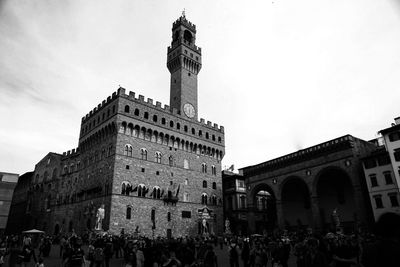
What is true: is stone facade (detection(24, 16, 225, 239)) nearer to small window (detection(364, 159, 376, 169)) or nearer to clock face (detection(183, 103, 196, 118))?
clock face (detection(183, 103, 196, 118))

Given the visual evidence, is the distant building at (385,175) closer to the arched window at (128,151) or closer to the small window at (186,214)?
the small window at (186,214)

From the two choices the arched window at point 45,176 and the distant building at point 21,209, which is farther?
the distant building at point 21,209

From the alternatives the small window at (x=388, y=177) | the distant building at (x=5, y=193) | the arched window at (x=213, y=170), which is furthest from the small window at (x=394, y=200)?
the distant building at (x=5, y=193)

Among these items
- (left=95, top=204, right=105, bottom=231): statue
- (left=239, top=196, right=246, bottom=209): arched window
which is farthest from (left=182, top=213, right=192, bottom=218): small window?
(left=95, top=204, right=105, bottom=231): statue

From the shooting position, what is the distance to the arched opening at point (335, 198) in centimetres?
3419

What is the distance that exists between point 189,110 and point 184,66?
7.88m

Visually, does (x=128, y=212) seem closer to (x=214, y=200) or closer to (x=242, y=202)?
(x=214, y=200)

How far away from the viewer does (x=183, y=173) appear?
4222 cm

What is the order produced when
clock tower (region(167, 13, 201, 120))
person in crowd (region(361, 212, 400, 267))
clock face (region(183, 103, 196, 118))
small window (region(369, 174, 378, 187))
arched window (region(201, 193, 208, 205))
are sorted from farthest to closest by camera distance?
clock tower (region(167, 13, 201, 120)), clock face (region(183, 103, 196, 118)), arched window (region(201, 193, 208, 205)), small window (region(369, 174, 378, 187)), person in crowd (region(361, 212, 400, 267))

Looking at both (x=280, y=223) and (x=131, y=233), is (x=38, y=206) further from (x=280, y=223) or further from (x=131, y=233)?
(x=280, y=223)

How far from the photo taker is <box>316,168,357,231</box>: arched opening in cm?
3419

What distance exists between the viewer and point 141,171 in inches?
1471

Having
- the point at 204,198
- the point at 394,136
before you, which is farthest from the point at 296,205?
the point at 394,136

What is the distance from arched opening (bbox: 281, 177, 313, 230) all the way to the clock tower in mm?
18891
